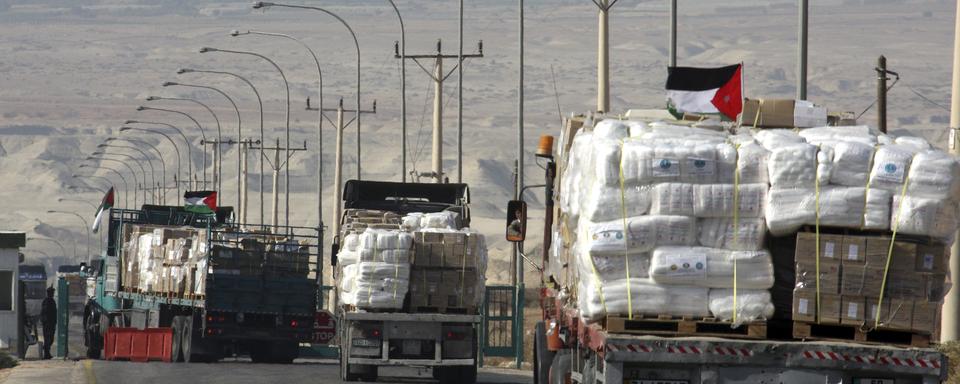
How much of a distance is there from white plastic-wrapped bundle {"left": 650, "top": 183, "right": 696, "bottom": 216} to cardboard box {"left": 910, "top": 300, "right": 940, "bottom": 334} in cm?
192

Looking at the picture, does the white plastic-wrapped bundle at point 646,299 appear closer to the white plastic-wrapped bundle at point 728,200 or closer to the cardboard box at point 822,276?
the white plastic-wrapped bundle at point 728,200

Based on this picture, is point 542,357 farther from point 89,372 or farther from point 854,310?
point 89,372

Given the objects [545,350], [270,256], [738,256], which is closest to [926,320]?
[738,256]

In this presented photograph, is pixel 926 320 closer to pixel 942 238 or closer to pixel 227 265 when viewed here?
pixel 942 238

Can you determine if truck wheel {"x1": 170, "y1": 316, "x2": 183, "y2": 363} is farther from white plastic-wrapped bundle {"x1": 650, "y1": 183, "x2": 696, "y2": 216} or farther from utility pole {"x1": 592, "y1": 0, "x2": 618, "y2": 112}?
white plastic-wrapped bundle {"x1": 650, "y1": 183, "x2": 696, "y2": 216}

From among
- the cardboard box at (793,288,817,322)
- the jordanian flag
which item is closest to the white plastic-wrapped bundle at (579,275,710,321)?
the cardboard box at (793,288,817,322)

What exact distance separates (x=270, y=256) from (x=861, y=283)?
20117mm

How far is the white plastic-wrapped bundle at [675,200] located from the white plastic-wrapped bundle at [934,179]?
1.73 metres

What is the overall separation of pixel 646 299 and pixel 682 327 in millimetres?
369

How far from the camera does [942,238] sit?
1450 cm

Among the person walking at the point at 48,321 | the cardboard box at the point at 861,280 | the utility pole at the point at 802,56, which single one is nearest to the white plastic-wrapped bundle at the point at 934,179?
the cardboard box at the point at 861,280

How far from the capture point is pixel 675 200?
48.0 feet

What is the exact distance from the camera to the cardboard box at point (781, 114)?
16734 mm

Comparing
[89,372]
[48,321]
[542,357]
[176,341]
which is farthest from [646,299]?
[48,321]
